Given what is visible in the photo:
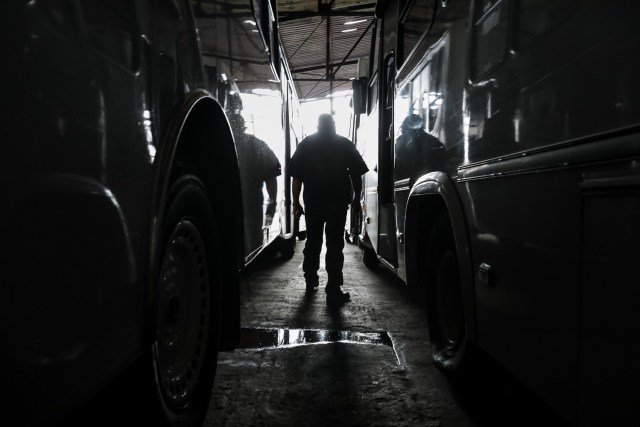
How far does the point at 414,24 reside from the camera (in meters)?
3.46

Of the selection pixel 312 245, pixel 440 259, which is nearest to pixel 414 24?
pixel 440 259

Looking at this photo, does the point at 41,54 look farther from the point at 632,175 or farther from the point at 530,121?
the point at 530,121

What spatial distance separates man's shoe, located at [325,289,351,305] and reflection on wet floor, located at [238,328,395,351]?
1.05 meters

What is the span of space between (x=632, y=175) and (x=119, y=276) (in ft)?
3.87

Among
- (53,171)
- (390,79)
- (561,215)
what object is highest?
(390,79)

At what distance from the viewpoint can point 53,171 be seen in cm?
96

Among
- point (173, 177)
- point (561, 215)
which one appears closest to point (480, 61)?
point (561, 215)

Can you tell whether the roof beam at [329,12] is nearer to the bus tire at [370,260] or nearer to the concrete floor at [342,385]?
the bus tire at [370,260]

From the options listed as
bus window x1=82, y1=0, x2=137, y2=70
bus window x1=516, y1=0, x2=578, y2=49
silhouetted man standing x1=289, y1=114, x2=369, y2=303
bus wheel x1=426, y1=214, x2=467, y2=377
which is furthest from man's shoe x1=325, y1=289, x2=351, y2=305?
bus window x1=82, y1=0, x2=137, y2=70

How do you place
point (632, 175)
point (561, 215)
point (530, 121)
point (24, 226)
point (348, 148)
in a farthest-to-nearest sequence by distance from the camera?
point (348, 148) < point (530, 121) < point (561, 215) < point (632, 175) < point (24, 226)

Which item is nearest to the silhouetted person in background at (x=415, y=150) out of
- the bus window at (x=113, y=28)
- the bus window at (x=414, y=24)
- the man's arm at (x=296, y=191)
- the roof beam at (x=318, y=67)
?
the bus window at (x=414, y=24)

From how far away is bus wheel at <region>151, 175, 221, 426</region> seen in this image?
6.07ft

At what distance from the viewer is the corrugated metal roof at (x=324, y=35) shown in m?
12.9

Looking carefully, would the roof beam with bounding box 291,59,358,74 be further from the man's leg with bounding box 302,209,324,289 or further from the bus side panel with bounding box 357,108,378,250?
the man's leg with bounding box 302,209,324,289
